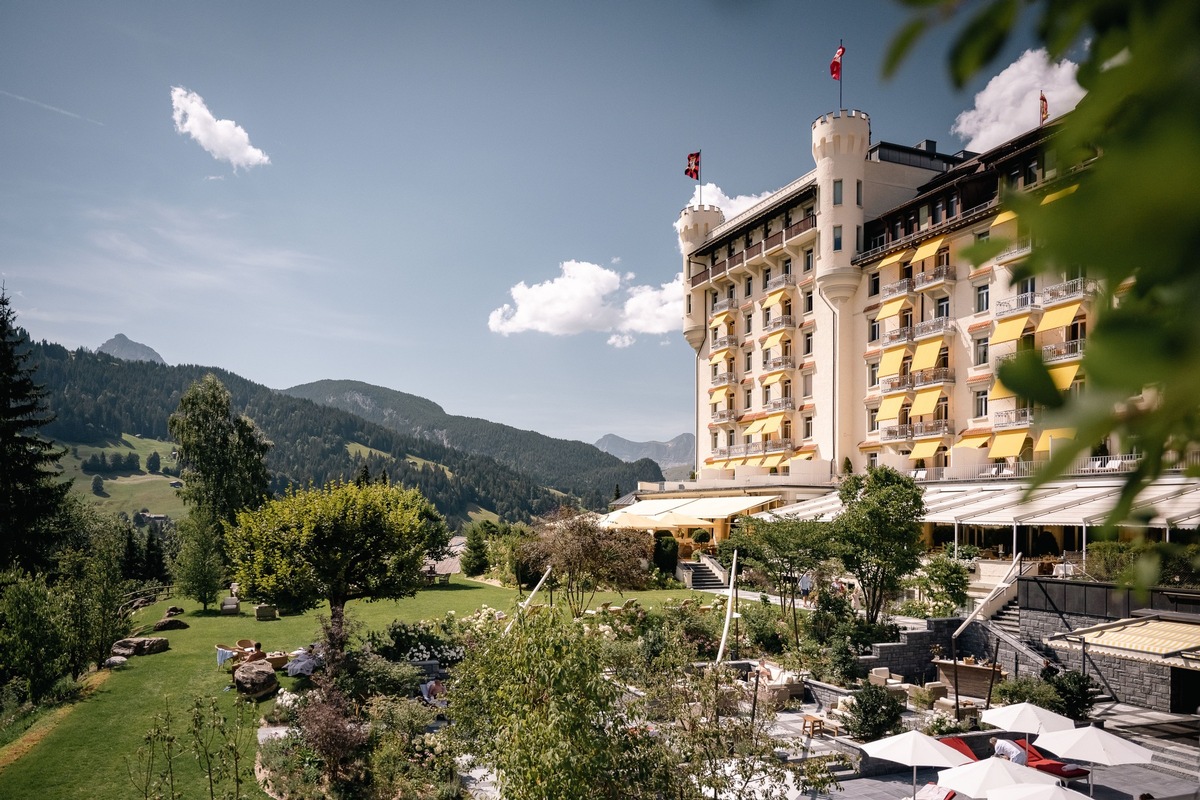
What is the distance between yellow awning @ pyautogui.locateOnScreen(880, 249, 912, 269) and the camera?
38.7 meters

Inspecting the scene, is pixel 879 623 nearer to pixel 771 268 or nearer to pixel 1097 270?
pixel 1097 270

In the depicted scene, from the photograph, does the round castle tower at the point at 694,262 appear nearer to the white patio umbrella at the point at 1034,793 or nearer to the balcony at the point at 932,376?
the balcony at the point at 932,376

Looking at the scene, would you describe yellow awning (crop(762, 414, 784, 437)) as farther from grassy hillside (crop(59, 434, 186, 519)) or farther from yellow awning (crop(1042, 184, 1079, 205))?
grassy hillside (crop(59, 434, 186, 519))

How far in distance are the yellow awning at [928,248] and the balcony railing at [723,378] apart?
54.7 ft

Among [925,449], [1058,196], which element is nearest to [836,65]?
[925,449]

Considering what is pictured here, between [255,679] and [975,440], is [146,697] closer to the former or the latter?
[255,679]

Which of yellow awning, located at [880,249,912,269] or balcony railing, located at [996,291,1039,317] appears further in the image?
yellow awning, located at [880,249,912,269]

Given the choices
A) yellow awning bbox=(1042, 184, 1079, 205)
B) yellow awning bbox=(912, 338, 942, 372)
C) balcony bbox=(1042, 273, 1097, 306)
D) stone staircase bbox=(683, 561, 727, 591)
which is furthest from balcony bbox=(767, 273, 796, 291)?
yellow awning bbox=(1042, 184, 1079, 205)

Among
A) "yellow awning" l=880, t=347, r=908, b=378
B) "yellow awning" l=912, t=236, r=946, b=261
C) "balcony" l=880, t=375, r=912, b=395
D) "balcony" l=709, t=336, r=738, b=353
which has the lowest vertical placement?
"balcony" l=880, t=375, r=912, b=395

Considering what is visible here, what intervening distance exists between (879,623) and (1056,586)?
5059mm

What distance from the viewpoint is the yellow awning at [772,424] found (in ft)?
152

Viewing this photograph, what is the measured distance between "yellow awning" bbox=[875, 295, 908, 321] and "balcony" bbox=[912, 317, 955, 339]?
1.44 metres

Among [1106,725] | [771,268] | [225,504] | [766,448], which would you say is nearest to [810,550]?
[1106,725]

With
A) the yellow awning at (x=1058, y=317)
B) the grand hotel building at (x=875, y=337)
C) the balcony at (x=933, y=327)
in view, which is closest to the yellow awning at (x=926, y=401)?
the grand hotel building at (x=875, y=337)
